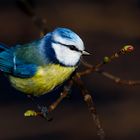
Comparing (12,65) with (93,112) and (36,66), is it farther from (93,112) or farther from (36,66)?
(93,112)

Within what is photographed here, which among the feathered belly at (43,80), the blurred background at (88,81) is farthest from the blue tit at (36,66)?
the blurred background at (88,81)

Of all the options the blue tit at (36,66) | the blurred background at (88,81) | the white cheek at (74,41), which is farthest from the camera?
the blurred background at (88,81)

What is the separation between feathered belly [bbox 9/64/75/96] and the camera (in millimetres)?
2279

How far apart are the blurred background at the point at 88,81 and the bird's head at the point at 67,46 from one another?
57.8 inches

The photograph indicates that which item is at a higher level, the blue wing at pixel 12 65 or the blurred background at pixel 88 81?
the blue wing at pixel 12 65

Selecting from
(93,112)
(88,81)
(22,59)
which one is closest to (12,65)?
(22,59)

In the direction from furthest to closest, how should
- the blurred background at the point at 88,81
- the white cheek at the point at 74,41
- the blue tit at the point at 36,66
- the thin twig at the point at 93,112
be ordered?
1. the blurred background at the point at 88,81
2. the blue tit at the point at 36,66
3. the white cheek at the point at 74,41
4. the thin twig at the point at 93,112

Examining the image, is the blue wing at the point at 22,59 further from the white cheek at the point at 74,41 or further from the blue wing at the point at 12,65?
the white cheek at the point at 74,41

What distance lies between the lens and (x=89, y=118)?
13.2 feet

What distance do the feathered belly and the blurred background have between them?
1.38m

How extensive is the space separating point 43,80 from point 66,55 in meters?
0.20

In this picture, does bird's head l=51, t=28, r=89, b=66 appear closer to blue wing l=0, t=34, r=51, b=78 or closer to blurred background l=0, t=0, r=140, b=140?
blue wing l=0, t=34, r=51, b=78

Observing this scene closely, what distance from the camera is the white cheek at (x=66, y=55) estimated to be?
2.10 metres

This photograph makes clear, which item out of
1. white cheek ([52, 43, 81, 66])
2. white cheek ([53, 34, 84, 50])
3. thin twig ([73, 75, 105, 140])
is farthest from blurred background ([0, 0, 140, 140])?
thin twig ([73, 75, 105, 140])
